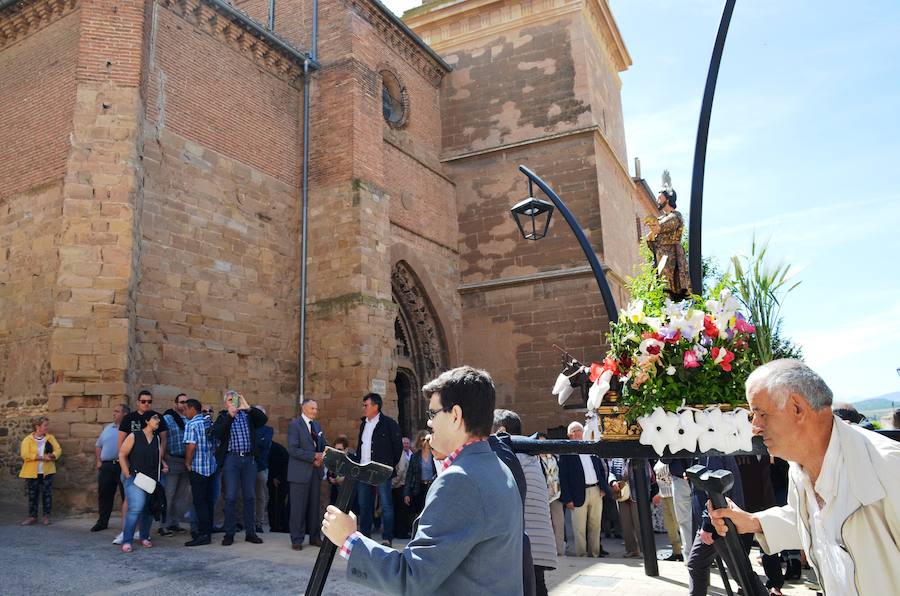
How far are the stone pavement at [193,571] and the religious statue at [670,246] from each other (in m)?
2.62

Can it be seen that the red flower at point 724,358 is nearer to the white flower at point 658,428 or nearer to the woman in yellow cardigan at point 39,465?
the white flower at point 658,428

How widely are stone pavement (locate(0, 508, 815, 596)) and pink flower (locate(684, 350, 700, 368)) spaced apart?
2.80 metres

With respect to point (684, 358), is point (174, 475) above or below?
below

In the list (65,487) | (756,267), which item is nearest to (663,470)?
(756,267)

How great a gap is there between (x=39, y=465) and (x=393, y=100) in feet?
38.1

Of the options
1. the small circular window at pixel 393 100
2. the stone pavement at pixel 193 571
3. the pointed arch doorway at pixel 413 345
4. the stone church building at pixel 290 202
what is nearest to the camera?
the stone pavement at pixel 193 571

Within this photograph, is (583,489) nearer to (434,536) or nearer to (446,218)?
(434,536)

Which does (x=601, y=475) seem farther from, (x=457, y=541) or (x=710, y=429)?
(x=457, y=541)

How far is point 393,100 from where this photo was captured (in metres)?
16.7

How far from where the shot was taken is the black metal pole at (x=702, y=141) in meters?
6.61

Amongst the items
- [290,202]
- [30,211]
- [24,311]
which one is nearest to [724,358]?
[24,311]

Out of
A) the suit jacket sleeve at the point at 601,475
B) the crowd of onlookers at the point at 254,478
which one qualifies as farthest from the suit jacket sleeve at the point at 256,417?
the suit jacket sleeve at the point at 601,475

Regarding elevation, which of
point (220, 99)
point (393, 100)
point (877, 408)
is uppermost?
point (393, 100)

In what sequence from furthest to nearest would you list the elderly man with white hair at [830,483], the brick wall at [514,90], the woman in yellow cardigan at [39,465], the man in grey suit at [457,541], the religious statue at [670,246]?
the brick wall at [514,90]
the woman in yellow cardigan at [39,465]
the religious statue at [670,246]
the man in grey suit at [457,541]
the elderly man with white hair at [830,483]
